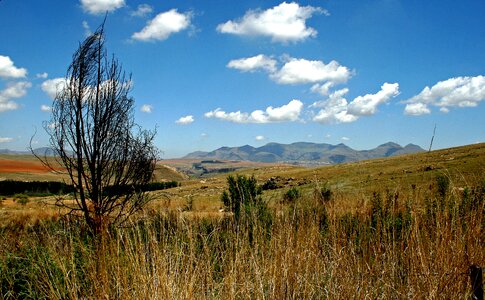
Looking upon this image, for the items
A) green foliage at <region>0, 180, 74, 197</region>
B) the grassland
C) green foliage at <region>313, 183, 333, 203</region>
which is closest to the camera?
the grassland

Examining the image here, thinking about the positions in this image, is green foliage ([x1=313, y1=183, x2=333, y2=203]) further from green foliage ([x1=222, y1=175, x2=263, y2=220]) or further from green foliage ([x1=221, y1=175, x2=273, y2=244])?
green foliage ([x1=222, y1=175, x2=263, y2=220])

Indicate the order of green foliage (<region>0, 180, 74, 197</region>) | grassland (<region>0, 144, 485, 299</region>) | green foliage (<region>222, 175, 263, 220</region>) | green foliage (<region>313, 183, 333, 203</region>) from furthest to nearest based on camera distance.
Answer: green foliage (<region>0, 180, 74, 197</region>) < green foliage (<region>222, 175, 263, 220</region>) < green foliage (<region>313, 183, 333, 203</region>) < grassland (<region>0, 144, 485, 299</region>)

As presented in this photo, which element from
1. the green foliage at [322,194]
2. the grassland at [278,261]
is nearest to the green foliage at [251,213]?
the grassland at [278,261]

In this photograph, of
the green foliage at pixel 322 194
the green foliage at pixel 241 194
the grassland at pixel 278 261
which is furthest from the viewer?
the green foliage at pixel 241 194

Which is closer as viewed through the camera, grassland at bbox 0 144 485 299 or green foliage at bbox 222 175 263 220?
grassland at bbox 0 144 485 299

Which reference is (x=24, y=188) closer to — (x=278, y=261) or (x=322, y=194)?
(x=322, y=194)

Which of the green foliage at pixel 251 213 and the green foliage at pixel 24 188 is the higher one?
the green foliage at pixel 251 213

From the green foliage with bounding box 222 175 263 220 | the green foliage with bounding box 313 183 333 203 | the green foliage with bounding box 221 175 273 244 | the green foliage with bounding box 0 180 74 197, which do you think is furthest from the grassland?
the green foliage with bounding box 0 180 74 197

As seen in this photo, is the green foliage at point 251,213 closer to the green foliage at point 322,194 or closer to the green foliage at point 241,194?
the green foliage at point 241,194

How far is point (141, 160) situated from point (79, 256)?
314 cm

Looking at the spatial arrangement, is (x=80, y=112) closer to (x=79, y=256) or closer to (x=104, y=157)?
(x=104, y=157)

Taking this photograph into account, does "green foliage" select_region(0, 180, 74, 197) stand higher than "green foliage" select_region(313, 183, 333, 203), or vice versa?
"green foliage" select_region(313, 183, 333, 203)

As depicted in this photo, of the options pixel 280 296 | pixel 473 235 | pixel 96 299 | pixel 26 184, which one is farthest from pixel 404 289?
pixel 26 184

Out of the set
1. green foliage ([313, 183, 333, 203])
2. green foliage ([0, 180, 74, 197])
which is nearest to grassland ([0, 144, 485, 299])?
green foliage ([313, 183, 333, 203])
